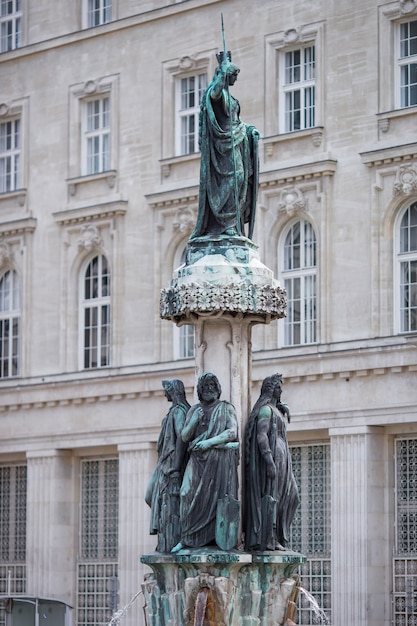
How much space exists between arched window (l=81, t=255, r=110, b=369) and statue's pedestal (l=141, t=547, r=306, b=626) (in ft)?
95.5

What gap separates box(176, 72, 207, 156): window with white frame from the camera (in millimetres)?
47312

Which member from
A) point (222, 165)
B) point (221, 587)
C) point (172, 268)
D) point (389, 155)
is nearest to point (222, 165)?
point (222, 165)

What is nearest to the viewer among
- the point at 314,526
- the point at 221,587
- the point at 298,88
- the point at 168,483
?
the point at 221,587

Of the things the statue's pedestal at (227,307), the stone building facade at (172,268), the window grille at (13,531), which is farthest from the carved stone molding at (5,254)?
the statue's pedestal at (227,307)

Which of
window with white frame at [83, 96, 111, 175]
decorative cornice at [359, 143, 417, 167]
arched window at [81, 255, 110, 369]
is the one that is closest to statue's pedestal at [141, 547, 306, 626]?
decorative cornice at [359, 143, 417, 167]

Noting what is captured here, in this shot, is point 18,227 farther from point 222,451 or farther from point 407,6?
point 222,451

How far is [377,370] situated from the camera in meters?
41.5

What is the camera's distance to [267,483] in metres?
19.7

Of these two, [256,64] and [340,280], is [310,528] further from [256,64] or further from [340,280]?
[256,64]

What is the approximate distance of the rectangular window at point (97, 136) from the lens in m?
49.6

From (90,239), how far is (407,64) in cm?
1032

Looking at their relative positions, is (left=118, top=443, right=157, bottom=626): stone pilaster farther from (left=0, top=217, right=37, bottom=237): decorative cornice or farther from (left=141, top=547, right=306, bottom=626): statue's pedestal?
(left=141, top=547, right=306, bottom=626): statue's pedestal

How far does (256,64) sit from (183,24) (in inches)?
118

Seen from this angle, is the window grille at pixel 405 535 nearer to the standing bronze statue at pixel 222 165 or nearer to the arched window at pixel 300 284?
the arched window at pixel 300 284
